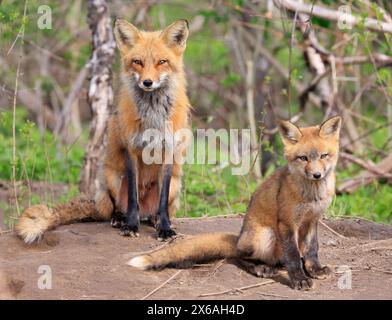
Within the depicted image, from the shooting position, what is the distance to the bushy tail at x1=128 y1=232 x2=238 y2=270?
5.82m

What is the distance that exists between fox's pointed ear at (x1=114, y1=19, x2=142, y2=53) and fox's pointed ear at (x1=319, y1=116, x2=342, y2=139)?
2.26 m

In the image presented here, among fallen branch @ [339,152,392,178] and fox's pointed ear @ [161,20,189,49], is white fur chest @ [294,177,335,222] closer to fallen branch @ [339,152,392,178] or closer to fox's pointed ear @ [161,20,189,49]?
fox's pointed ear @ [161,20,189,49]

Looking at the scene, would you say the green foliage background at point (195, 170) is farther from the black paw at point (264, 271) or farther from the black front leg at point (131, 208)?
the black paw at point (264, 271)

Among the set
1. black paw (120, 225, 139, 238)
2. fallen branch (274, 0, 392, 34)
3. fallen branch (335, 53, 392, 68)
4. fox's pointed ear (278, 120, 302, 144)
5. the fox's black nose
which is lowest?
black paw (120, 225, 139, 238)

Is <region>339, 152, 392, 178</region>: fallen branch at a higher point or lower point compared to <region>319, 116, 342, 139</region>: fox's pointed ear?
lower

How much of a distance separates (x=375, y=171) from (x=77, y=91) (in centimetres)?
627

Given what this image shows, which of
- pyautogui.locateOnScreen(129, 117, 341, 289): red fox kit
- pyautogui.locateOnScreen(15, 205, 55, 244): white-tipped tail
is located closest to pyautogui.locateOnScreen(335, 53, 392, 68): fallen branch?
pyautogui.locateOnScreen(129, 117, 341, 289): red fox kit

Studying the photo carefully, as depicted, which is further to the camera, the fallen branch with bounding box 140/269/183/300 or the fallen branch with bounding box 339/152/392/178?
the fallen branch with bounding box 339/152/392/178

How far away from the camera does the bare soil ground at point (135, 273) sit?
212 inches

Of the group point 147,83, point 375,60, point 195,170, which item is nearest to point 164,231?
point 147,83

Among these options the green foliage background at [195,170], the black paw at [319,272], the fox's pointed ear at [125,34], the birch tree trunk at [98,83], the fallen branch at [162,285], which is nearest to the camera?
the fallen branch at [162,285]

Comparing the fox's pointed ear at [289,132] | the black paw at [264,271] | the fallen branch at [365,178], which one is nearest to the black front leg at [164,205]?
the black paw at [264,271]

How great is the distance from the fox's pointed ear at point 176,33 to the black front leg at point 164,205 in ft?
4.10
